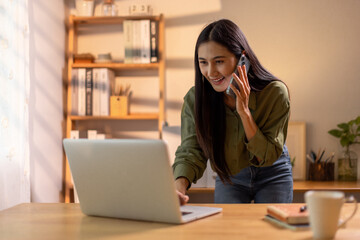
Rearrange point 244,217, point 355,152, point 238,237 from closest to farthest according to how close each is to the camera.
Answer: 1. point 238,237
2. point 244,217
3. point 355,152

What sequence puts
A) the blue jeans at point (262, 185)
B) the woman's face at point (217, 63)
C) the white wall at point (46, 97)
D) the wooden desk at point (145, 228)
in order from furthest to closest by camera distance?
the white wall at point (46, 97) → the blue jeans at point (262, 185) → the woman's face at point (217, 63) → the wooden desk at point (145, 228)

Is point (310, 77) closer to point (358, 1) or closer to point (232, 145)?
point (358, 1)

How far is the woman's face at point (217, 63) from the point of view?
1.81m

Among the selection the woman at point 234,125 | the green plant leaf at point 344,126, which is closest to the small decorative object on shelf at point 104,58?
the woman at point 234,125

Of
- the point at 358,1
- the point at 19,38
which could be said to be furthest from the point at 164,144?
the point at 358,1

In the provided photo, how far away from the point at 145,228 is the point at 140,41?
237 centimetres

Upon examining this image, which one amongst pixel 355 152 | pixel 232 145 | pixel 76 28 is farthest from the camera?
pixel 76 28

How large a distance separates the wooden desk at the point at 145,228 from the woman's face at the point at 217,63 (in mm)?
597

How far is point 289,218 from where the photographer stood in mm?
1152

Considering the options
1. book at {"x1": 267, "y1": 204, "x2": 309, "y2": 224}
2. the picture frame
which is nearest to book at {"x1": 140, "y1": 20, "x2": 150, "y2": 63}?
the picture frame

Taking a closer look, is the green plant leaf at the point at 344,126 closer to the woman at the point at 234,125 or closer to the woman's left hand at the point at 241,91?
the woman at the point at 234,125

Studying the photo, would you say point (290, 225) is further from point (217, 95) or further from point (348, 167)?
point (348, 167)

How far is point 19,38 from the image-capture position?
2641 millimetres

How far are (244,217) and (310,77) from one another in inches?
90.7
